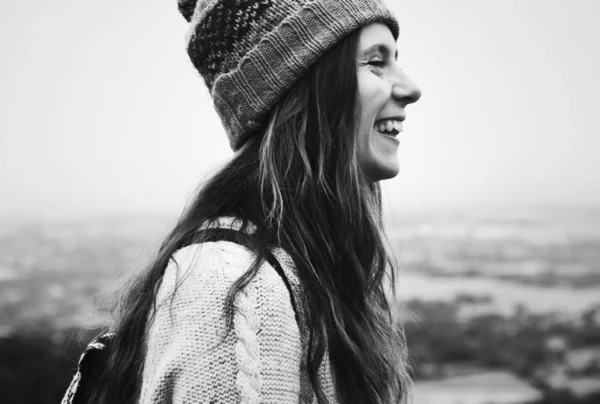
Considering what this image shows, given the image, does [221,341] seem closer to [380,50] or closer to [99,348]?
[99,348]

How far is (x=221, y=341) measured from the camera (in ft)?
3.09

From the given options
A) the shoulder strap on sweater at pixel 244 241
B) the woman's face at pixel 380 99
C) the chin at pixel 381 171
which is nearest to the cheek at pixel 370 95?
the woman's face at pixel 380 99

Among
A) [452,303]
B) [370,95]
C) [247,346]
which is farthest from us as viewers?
[452,303]

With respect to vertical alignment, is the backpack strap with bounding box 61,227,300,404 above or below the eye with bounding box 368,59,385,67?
below

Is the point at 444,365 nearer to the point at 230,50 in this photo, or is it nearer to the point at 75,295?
the point at 75,295

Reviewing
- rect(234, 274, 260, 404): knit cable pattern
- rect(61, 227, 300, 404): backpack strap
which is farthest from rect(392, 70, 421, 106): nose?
rect(234, 274, 260, 404): knit cable pattern

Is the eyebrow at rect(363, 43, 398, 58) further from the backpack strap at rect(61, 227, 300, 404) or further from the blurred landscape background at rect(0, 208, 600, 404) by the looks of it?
the blurred landscape background at rect(0, 208, 600, 404)

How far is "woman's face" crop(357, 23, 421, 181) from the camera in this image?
4.44 feet

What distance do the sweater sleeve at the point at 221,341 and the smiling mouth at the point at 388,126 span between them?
53 centimetres

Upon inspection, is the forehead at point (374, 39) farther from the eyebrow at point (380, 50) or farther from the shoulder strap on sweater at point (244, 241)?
the shoulder strap on sweater at point (244, 241)

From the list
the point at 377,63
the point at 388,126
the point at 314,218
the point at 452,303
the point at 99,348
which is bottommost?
the point at 452,303

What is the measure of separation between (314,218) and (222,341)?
42 cm

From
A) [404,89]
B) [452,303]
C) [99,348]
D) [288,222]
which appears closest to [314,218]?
[288,222]

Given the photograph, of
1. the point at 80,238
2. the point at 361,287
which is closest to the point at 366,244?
the point at 361,287
